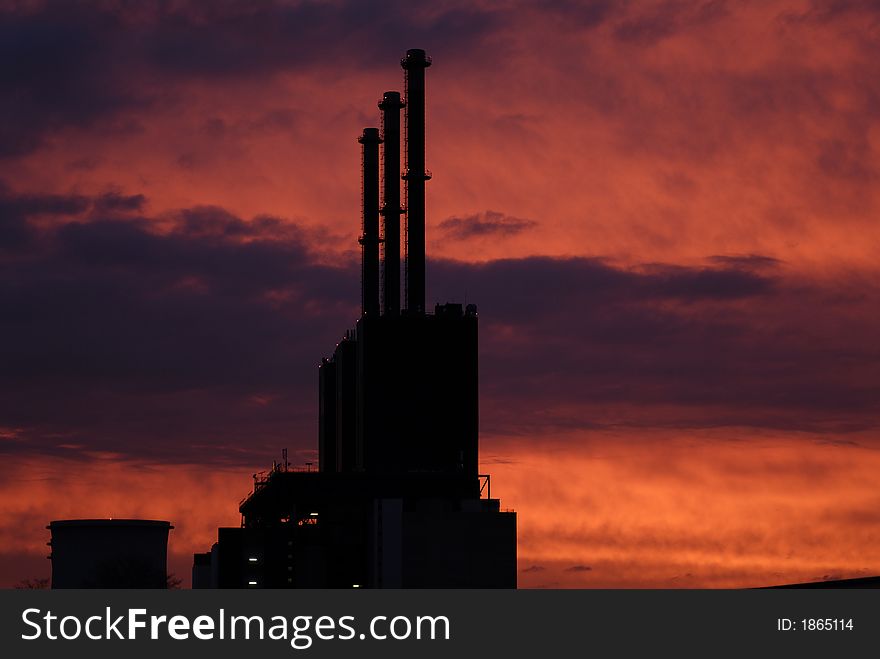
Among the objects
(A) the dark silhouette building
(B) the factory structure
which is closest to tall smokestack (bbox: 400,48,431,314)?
(B) the factory structure

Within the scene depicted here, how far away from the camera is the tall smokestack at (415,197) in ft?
404

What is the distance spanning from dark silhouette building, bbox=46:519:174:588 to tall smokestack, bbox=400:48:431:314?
99.7 ft

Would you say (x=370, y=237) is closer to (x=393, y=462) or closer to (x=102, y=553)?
(x=393, y=462)

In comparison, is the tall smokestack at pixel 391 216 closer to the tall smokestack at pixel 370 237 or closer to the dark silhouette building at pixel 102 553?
the tall smokestack at pixel 370 237

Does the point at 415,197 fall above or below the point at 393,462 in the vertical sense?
above

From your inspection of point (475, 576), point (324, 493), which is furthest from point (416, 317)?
point (475, 576)

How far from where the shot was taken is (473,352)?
123 m

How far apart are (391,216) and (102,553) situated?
36251 millimetres

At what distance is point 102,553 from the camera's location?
12825 centimetres

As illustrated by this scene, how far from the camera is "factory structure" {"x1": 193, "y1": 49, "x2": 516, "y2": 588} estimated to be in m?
A: 106

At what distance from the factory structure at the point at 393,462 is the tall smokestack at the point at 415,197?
0.26 feet

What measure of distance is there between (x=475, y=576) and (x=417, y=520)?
540 cm

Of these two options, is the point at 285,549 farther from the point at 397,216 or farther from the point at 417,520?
the point at 397,216

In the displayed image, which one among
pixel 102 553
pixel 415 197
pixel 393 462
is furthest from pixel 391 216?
pixel 102 553
